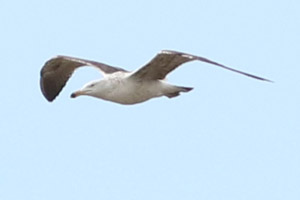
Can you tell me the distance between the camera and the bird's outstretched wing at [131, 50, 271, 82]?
1462 centimetres

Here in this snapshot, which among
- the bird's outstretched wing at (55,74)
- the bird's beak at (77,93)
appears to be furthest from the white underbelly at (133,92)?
the bird's outstretched wing at (55,74)

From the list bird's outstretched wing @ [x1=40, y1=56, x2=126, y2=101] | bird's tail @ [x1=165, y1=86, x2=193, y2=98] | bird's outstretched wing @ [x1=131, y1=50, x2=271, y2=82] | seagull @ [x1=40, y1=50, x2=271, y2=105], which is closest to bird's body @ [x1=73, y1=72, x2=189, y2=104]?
seagull @ [x1=40, y1=50, x2=271, y2=105]

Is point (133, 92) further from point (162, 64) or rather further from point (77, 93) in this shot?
point (77, 93)

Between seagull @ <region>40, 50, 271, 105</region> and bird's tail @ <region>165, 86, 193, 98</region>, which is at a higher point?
seagull @ <region>40, 50, 271, 105</region>

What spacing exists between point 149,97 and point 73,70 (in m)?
2.61

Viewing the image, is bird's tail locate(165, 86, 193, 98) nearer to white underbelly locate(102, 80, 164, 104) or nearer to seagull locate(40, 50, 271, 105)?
seagull locate(40, 50, 271, 105)

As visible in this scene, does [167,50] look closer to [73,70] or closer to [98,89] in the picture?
[98,89]

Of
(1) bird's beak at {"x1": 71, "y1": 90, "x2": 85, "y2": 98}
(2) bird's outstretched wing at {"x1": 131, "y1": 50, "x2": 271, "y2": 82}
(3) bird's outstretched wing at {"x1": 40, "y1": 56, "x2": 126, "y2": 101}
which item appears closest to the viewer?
(2) bird's outstretched wing at {"x1": 131, "y1": 50, "x2": 271, "y2": 82}

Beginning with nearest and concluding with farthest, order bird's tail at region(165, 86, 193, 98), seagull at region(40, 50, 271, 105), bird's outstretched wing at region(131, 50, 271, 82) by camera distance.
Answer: bird's outstretched wing at region(131, 50, 271, 82) → seagull at region(40, 50, 271, 105) → bird's tail at region(165, 86, 193, 98)

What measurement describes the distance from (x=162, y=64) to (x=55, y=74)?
3160mm

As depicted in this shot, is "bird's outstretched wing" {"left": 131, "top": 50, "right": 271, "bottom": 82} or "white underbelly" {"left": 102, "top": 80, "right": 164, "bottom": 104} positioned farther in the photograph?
"white underbelly" {"left": 102, "top": 80, "right": 164, "bottom": 104}

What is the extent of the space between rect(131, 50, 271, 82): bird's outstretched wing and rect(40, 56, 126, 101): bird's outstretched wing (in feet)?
6.67

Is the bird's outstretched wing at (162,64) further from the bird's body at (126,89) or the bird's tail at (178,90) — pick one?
the bird's tail at (178,90)

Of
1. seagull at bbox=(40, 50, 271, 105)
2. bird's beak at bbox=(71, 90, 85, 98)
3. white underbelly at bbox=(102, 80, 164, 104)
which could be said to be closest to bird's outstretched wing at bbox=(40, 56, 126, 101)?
seagull at bbox=(40, 50, 271, 105)
